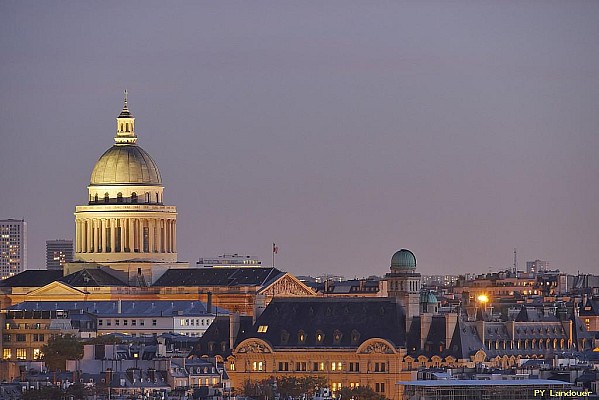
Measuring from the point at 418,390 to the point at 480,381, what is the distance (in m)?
5.03

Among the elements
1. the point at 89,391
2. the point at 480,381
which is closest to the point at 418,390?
the point at 480,381

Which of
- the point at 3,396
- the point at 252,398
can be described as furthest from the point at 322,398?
the point at 3,396

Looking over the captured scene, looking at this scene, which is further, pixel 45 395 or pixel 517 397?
pixel 45 395

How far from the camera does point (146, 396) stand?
19650 cm

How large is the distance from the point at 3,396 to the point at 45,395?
2.61 meters

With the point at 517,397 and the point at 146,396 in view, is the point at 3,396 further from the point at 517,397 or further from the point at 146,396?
the point at 517,397

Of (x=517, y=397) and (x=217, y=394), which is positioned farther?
(x=217, y=394)

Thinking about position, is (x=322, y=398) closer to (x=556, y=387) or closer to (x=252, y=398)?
(x=252, y=398)

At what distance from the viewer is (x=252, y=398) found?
199 m

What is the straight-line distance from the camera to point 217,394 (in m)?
198

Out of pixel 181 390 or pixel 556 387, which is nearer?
pixel 556 387

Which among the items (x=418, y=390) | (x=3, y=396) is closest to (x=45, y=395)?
(x=3, y=396)

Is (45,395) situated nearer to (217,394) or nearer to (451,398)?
(217,394)

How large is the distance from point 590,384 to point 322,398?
1603 centimetres
